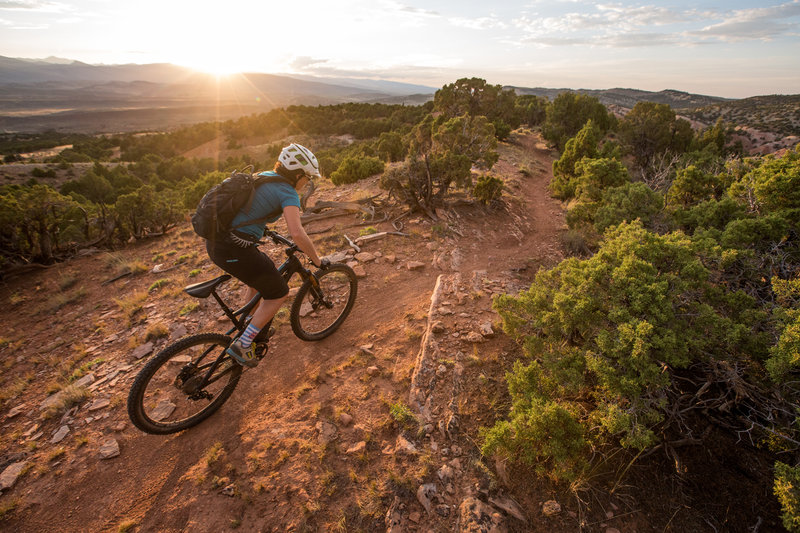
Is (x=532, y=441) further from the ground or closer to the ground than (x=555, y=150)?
closer to the ground

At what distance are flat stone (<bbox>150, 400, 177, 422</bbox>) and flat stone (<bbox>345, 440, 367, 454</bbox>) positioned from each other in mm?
2447

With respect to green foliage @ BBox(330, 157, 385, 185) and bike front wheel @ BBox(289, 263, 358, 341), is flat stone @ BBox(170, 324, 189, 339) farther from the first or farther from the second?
green foliage @ BBox(330, 157, 385, 185)

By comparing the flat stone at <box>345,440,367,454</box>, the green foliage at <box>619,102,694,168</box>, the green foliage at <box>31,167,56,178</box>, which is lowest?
the green foliage at <box>31,167,56,178</box>

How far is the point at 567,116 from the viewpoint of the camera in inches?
1191

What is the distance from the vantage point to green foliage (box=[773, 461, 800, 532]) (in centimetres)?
225

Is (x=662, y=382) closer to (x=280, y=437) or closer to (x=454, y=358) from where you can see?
(x=454, y=358)

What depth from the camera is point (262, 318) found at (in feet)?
13.6

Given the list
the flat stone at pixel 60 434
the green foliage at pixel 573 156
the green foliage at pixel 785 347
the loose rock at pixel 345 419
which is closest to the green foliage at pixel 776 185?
the green foliage at pixel 785 347

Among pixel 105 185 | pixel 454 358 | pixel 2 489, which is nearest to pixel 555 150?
pixel 454 358

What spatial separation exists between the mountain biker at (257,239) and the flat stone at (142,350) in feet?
8.11

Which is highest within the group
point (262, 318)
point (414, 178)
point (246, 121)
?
point (246, 121)

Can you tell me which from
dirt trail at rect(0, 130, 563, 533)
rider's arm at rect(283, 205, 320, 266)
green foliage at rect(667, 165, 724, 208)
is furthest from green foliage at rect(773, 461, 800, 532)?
green foliage at rect(667, 165, 724, 208)

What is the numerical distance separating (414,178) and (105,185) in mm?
27726

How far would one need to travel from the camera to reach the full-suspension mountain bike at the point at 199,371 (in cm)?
364
